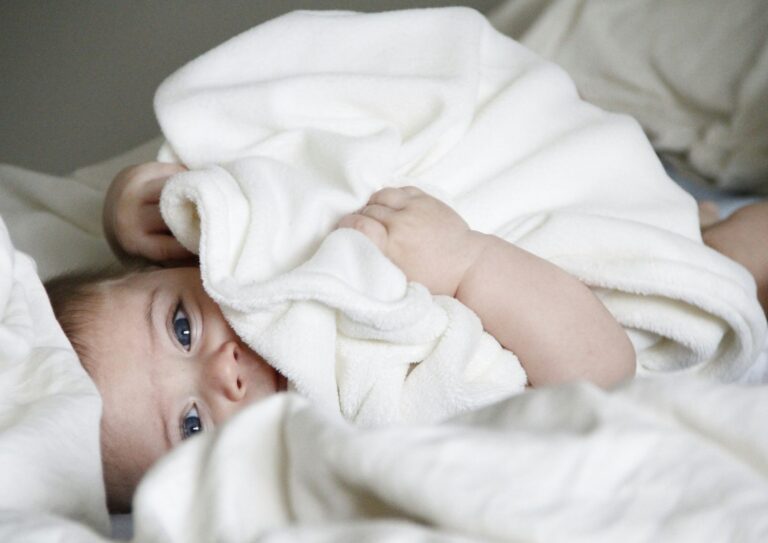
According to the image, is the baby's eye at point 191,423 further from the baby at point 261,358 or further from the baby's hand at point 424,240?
the baby's hand at point 424,240

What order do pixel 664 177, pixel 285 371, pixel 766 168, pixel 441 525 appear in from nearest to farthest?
pixel 441 525 < pixel 285 371 < pixel 664 177 < pixel 766 168

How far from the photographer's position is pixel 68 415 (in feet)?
2.00

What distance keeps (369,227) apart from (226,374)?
0.18 metres

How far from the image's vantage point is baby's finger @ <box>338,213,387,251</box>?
78cm

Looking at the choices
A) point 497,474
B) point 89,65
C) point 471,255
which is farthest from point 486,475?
point 89,65

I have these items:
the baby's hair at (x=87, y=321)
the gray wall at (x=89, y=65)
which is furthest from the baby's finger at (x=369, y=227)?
the gray wall at (x=89, y=65)

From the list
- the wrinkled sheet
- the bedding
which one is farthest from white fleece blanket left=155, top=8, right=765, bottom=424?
the bedding

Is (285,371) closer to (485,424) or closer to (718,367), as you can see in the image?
(485,424)

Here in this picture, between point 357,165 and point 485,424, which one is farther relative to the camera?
point 357,165

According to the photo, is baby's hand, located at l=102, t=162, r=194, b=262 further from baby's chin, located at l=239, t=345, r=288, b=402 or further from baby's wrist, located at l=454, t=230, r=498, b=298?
baby's wrist, located at l=454, t=230, r=498, b=298

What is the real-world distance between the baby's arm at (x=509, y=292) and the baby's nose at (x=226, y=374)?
0.15m

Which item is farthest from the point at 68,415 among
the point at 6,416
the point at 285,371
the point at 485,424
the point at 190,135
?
the point at 190,135

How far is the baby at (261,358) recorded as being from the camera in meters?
0.80

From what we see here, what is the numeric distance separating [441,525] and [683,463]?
0.35ft
